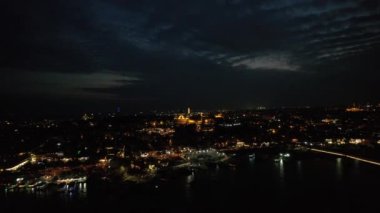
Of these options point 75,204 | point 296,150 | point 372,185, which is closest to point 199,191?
point 75,204

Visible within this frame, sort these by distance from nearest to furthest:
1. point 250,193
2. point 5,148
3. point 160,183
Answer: point 250,193 < point 160,183 < point 5,148

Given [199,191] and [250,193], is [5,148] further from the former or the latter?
[250,193]

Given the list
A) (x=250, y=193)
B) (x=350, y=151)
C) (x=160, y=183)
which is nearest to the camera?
(x=250, y=193)

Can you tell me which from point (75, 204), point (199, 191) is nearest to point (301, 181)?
point (199, 191)

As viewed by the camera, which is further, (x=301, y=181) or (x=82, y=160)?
(x=82, y=160)

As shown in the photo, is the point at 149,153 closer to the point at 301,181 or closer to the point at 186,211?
the point at 301,181

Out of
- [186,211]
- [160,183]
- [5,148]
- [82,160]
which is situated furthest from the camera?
[5,148]
